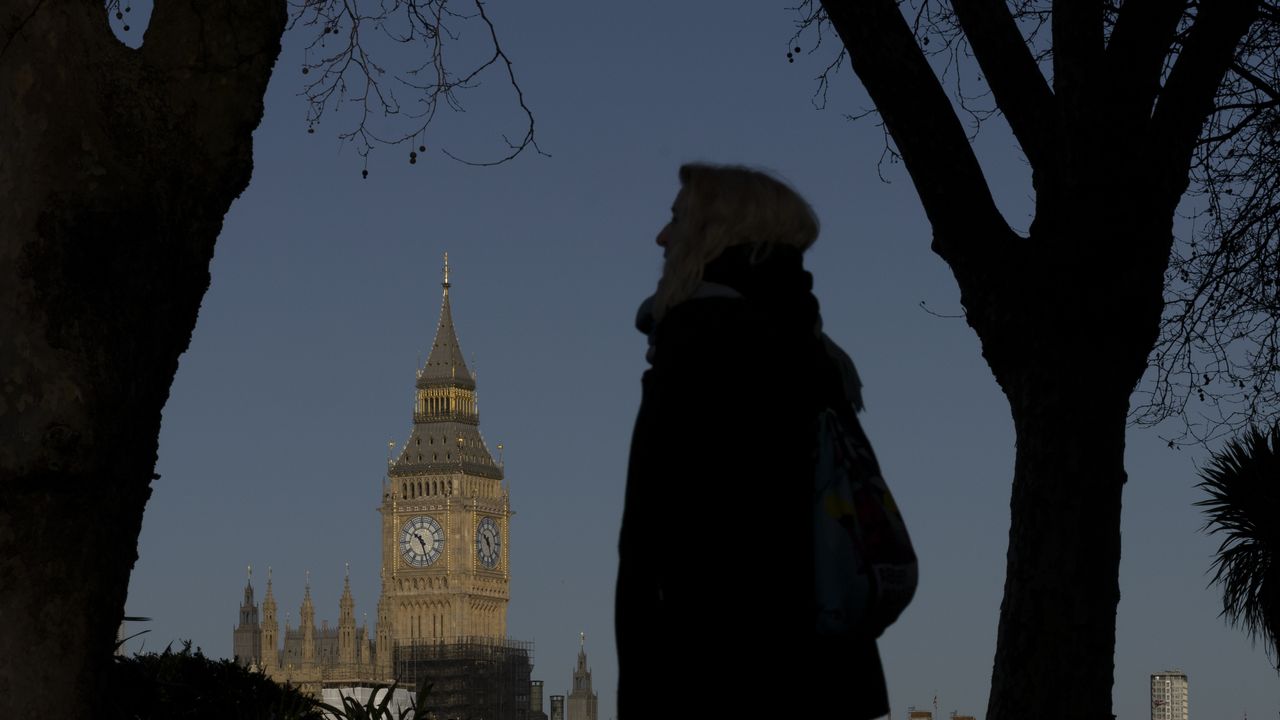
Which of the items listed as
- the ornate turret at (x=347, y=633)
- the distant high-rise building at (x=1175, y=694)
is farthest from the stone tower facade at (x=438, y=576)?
the distant high-rise building at (x=1175, y=694)

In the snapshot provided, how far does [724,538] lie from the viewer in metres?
3.79

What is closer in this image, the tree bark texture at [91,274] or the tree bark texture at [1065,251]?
the tree bark texture at [91,274]

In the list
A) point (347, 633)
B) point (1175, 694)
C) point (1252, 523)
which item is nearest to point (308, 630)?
point (347, 633)

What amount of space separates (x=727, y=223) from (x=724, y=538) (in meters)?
0.64

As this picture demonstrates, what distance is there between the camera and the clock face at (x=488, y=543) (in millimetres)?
143375

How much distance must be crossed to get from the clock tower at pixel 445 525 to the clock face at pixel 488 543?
0.07m

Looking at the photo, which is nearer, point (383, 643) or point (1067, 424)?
point (1067, 424)

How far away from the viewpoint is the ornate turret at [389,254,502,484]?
469 ft

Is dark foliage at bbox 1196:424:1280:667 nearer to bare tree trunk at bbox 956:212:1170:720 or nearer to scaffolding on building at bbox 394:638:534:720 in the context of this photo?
bare tree trunk at bbox 956:212:1170:720

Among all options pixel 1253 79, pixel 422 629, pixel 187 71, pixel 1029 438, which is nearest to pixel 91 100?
pixel 187 71

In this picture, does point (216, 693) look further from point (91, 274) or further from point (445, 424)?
point (445, 424)

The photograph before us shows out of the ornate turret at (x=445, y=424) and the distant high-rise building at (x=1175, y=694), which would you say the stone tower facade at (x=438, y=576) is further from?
the distant high-rise building at (x=1175, y=694)

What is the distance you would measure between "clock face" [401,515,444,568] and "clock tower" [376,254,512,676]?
0.07m

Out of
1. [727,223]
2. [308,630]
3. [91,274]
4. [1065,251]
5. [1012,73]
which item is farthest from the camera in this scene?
[308,630]
